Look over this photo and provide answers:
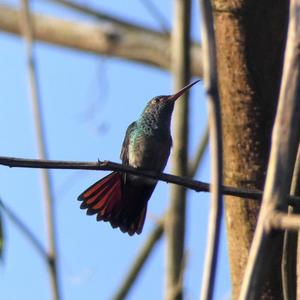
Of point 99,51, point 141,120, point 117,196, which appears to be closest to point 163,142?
point 141,120

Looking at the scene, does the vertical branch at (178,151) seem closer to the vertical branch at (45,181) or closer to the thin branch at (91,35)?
the vertical branch at (45,181)

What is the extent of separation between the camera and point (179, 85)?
10.4ft

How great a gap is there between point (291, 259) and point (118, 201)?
2.36ft

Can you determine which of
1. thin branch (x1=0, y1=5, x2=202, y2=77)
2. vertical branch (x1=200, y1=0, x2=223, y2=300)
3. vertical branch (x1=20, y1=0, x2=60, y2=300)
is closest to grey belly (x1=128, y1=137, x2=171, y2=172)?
vertical branch (x1=20, y1=0, x2=60, y2=300)

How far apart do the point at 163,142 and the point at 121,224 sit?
528mm

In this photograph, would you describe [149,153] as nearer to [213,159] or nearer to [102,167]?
[102,167]

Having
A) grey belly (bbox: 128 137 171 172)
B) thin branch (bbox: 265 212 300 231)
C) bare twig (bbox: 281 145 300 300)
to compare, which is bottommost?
bare twig (bbox: 281 145 300 300)

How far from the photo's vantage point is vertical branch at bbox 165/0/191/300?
3.19 m

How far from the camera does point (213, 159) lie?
116 centimetres

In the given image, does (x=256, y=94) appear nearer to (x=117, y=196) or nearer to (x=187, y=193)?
(x=117, y=196)

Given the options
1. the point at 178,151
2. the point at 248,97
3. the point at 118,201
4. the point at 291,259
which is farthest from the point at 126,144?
the point at 291,259

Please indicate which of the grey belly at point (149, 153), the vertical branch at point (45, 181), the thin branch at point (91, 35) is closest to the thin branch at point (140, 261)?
the vertical branch at point (45, 181)

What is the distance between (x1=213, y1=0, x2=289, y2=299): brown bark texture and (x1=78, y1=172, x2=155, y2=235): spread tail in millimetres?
362

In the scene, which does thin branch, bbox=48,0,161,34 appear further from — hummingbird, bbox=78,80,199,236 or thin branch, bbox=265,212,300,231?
thin branch, bbox=265,212,300,231
